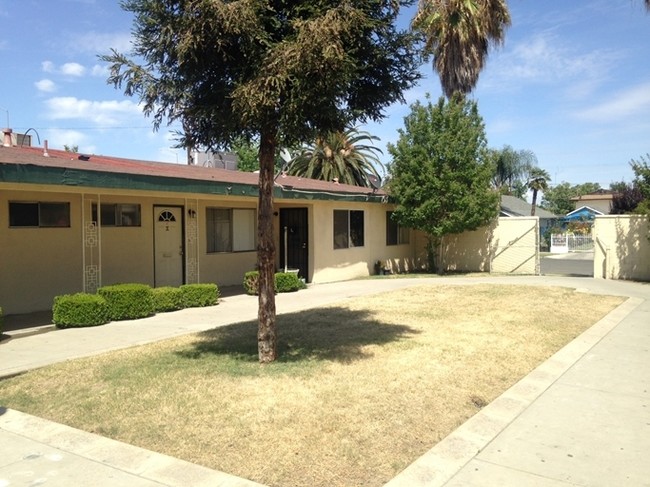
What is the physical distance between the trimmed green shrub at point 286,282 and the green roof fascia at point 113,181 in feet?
7.27

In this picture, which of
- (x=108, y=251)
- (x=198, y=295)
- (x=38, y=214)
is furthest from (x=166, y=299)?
(x=38, y=214)

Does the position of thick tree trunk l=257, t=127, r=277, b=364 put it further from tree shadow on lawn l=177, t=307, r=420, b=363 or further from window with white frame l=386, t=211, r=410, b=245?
window with white frame l=386, t=211, r=410, b=245

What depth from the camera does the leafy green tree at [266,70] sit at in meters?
5.69

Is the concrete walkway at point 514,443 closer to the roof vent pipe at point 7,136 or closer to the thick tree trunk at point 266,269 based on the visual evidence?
the thick tree trunk at point 266,269

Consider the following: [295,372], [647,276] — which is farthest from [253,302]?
[647,276]

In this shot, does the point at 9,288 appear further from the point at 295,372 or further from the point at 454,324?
the point at 454,324

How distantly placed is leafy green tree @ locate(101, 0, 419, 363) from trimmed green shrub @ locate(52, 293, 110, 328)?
4.57 metres

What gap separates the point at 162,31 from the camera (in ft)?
20.1

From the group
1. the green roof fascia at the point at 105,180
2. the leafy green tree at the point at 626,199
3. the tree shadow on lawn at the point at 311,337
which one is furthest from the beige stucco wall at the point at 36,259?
the leafy green tree at the point at 626,199

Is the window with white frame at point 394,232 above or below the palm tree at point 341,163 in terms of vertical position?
below

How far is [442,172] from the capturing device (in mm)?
19203

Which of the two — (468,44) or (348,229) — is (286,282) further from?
(468,44)

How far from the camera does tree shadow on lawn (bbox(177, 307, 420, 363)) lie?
24.7 ft

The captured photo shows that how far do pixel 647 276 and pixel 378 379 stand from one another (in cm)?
1497
